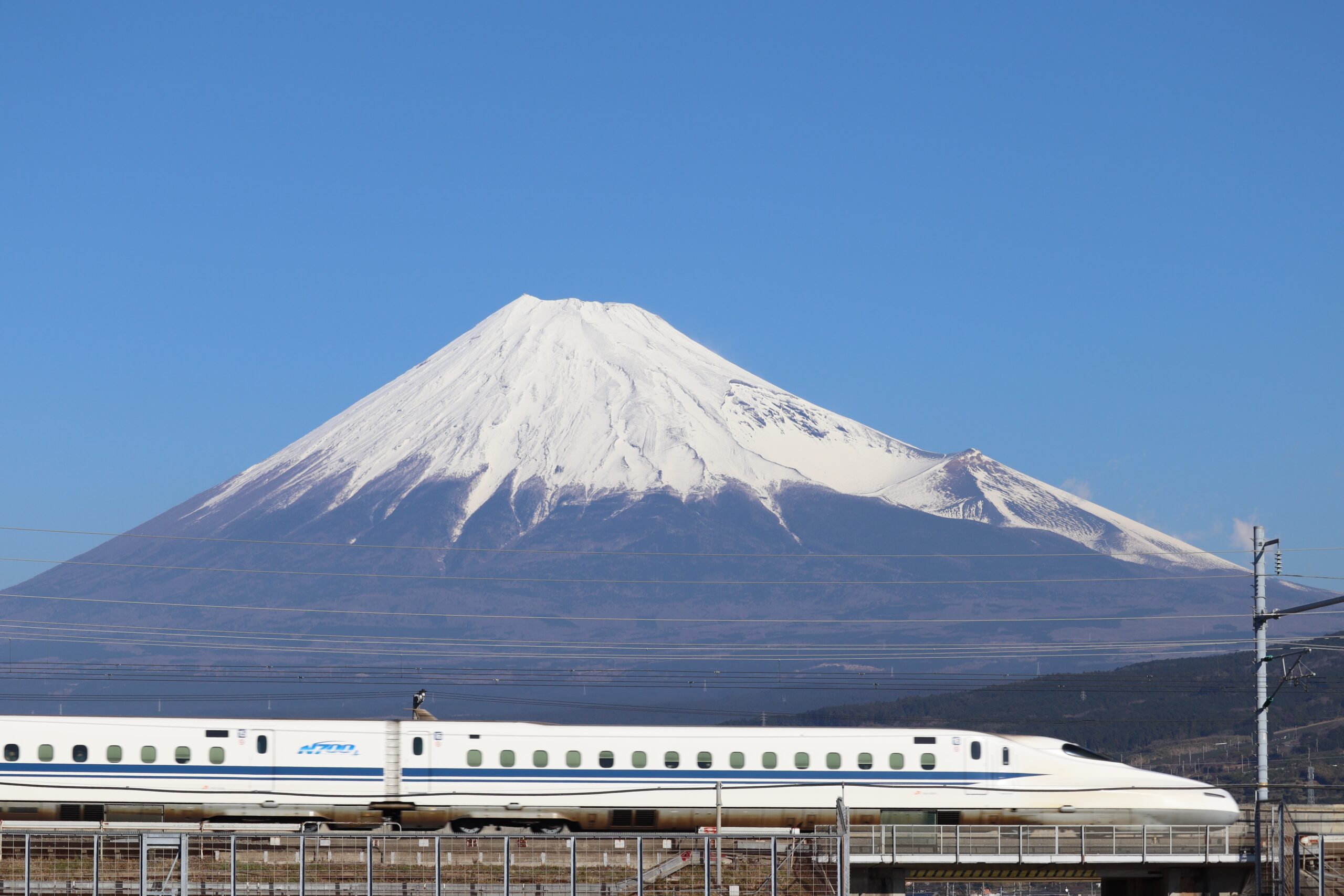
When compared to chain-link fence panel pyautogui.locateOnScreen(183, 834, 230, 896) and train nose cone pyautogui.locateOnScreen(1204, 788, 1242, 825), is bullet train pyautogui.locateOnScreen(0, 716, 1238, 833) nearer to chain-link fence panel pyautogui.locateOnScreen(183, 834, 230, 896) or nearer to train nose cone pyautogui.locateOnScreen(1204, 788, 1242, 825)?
train nose cone pyautogui.locateOnScreen(1204, 788, 1242, 825)

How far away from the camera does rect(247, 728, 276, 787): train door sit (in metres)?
53.2

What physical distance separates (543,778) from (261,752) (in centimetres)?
892

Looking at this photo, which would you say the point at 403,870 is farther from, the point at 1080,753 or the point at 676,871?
the point at 1080,753

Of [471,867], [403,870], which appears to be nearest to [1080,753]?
[471,867]

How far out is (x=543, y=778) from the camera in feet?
177

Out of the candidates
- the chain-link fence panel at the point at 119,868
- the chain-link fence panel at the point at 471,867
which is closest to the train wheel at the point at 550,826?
the chain-link fence panel at the point at 471,867

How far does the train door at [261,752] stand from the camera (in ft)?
174

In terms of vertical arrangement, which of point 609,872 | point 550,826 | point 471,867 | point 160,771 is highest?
point 160,771

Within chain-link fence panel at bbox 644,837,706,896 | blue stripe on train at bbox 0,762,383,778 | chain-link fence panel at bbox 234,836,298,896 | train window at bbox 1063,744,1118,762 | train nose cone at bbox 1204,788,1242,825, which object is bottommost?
chain-link fence panel at bbox 644,837,706,896

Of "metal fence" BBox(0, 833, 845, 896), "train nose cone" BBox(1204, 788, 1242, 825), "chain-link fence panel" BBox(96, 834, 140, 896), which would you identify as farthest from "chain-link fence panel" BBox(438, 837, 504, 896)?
"train nose cone" BBox(1204, 788, 1242, 825)

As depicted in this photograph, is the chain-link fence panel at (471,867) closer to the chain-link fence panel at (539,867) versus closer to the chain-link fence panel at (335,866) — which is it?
the chain-link fence panel at (539,867)

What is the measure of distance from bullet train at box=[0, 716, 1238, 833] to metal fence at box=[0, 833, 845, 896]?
9.92 ft

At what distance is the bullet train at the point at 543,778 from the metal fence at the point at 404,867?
302 centimetres

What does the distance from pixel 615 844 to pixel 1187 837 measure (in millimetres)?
17045
